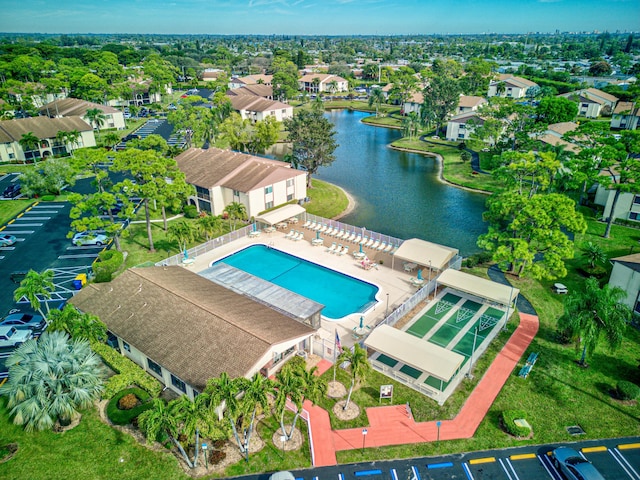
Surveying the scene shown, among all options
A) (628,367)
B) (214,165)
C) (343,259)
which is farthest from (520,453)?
(214,165)

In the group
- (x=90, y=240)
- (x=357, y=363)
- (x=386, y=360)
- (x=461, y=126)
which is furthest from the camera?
(x=461, y=126)

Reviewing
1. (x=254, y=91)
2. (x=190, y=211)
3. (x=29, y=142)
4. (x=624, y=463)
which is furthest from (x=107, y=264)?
(x=254, y=91)

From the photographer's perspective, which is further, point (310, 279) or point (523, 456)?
point (310, 279)

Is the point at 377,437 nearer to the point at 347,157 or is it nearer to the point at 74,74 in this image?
the point at 347,157

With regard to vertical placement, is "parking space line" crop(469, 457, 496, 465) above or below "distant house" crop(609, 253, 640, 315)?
below

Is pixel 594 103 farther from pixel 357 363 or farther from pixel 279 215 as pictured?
pixel 357 363

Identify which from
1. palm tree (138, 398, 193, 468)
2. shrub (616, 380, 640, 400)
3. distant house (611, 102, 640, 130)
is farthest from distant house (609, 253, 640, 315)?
distant house (611, 102, 640, 130)

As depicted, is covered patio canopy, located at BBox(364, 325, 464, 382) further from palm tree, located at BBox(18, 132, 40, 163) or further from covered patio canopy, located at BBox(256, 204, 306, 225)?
palm tree, located at BBox(18, 132, 40, 163)
